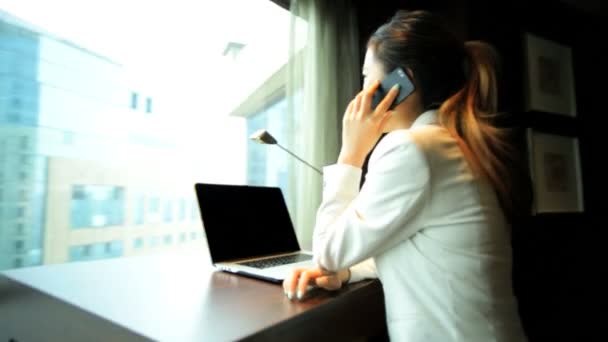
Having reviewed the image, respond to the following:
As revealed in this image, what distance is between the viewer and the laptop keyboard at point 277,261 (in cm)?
90

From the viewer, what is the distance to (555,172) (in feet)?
5.27

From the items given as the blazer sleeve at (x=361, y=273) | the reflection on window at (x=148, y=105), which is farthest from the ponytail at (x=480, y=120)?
the reflection on window at (x=148, y=105)

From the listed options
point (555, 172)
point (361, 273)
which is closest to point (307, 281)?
point (361, 273)

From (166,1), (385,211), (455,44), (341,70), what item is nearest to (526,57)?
(341,70)

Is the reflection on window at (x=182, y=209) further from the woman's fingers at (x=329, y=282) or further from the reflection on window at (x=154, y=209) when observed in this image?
the woman's fingers at (x=329, y=282)

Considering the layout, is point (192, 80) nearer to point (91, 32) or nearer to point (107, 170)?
point (91, 32)

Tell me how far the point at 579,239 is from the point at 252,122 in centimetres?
157

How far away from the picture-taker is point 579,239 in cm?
163

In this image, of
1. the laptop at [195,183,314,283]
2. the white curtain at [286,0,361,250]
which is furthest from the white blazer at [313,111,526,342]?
the white curtain at [286,0,361,250]

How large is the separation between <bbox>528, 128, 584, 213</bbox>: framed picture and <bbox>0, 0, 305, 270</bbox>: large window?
3.54 feet

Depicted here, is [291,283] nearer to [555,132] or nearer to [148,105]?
[148,105]

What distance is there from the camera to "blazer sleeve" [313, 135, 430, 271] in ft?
1.95

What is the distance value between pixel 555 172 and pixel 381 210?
1.42 metres

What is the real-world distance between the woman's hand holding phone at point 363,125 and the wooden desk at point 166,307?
280mm
